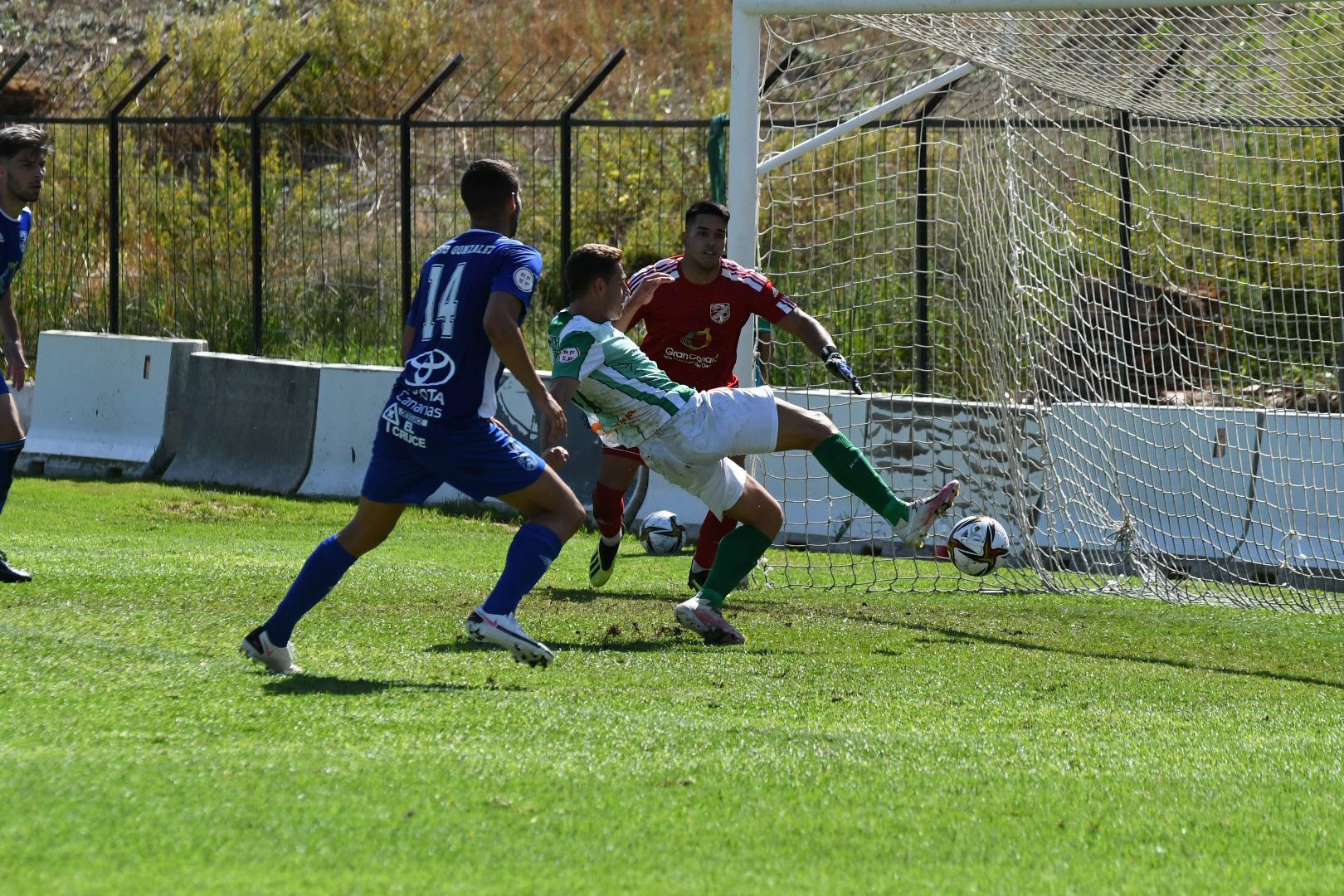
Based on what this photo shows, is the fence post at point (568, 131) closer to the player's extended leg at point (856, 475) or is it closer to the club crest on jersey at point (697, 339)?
the club crest on jersey at point (697, 339)

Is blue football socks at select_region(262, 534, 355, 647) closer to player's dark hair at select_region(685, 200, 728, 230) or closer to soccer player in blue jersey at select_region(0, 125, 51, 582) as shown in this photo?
soccer player in blue jersey at select_region(0, 125, 51, 582)

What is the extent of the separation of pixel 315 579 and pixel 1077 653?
3.38 m

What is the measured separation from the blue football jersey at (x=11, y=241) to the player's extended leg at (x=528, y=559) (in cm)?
350

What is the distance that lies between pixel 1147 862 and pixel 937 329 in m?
7.64

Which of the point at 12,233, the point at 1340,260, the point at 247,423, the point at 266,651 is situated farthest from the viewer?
the point at 247,423

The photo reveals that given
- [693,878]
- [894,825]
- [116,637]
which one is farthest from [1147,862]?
[116,637]

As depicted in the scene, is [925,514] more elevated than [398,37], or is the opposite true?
[398,37]

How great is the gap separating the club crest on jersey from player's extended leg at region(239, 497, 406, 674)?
305 cm

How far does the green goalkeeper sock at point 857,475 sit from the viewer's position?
284 inches

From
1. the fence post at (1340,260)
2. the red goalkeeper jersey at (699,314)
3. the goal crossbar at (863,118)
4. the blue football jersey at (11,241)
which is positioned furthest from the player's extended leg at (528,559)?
the fence post at (1340,260)

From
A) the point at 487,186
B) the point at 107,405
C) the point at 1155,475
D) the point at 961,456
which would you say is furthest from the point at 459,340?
the point at 107,405

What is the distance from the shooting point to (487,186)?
5.79 metres

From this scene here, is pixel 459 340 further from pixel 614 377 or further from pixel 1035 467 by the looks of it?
pixel 1035 467

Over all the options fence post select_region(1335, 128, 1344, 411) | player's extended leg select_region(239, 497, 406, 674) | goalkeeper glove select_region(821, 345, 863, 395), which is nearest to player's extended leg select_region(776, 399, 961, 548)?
goalkeeper glove select_region(821, 345, 863, 395)
